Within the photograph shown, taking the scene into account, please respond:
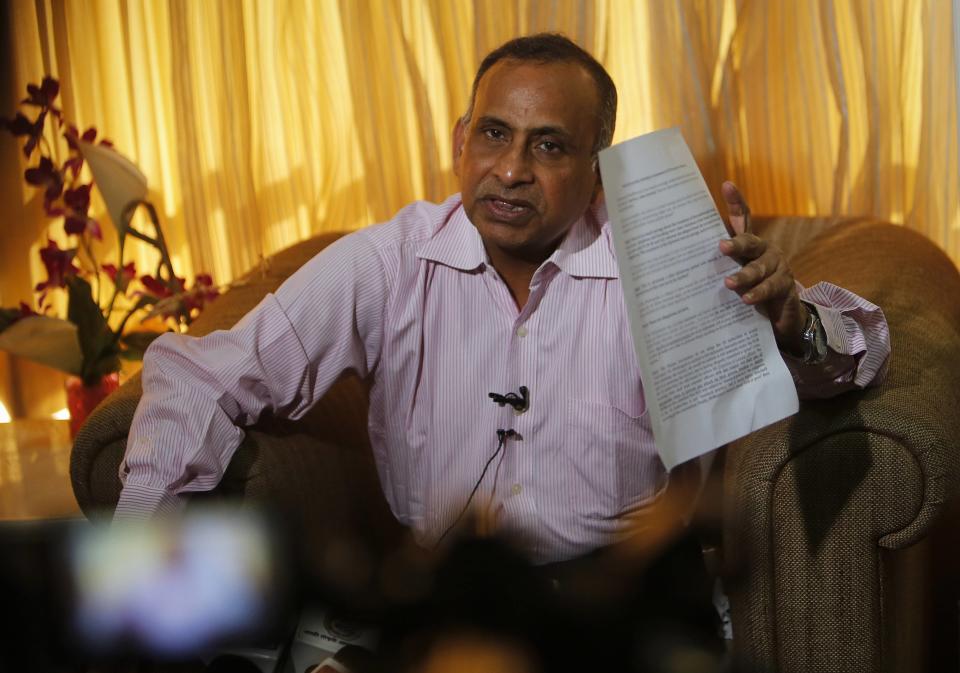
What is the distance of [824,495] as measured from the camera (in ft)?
3.88

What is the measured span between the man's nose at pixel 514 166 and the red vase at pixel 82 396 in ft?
2.91

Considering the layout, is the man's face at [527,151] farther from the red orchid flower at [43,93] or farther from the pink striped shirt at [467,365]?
the red orchid flower at [43,93]

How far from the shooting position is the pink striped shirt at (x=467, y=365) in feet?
4.56

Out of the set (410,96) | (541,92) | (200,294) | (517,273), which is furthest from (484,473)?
(410,96)

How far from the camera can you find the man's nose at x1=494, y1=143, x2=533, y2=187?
1.36 meters

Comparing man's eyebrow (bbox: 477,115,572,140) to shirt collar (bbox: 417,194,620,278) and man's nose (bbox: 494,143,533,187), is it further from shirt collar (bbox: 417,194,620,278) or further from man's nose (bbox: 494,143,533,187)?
shirt collar (bbox: 417,194,620,278)

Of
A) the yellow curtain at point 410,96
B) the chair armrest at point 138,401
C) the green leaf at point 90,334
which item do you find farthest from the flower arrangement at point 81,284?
the yellow curtain at point 410,96

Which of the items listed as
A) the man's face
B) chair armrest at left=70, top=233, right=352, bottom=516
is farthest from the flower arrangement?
the man's face

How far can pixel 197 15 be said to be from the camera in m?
2.22

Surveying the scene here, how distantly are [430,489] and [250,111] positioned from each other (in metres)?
1.12

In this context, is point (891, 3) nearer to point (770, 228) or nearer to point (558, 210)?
point (770, 228)

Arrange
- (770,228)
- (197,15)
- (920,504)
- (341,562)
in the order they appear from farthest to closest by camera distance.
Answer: (197,15)
(770,228)
(341,562)
(920,504)

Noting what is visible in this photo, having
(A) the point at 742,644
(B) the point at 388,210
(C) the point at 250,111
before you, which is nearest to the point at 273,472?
(A) the point at 742,644

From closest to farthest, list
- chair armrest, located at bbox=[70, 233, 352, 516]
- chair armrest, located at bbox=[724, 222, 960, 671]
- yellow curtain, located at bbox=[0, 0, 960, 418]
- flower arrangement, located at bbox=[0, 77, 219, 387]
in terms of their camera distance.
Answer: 1. chair armrest, located at bbox=[724, 222, 960, 671]
2. chair armrest, located at bbox=[70, 233, 352, 516]
3. flower arrangement, located at bbox=[0, 77, 219, 387]
4. yellow curtain, located at bbox=[0, 0, 960, 418]
